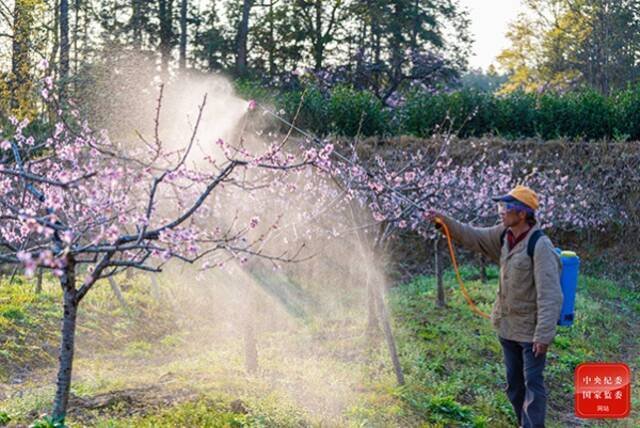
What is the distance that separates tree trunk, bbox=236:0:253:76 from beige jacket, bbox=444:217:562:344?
2358cm

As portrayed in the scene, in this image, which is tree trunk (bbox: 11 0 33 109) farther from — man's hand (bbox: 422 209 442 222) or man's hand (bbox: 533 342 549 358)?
man's hand (bbox: 533 342 549 358)

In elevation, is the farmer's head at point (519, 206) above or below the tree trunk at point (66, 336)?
above

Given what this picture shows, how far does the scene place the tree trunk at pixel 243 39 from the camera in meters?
27.4

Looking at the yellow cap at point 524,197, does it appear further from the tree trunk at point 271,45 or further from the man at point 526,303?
the tree trunk at point 271,45

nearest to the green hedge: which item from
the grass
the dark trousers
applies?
the grass

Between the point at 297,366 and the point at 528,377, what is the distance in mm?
2952

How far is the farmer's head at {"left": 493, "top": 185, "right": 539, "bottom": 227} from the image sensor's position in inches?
201

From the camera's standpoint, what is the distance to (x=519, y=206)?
16.8 feet

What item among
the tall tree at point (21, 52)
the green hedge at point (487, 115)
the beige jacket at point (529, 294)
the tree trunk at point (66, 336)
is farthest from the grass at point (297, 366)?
the green hedge at point (487, 115)

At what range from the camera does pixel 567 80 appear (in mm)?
29812

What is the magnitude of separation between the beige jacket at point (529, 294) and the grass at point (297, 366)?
51.8 inches

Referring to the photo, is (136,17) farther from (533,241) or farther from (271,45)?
(533,241)

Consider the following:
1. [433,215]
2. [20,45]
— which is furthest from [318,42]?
[433,215]

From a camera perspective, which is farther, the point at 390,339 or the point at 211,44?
the point at 211,44
